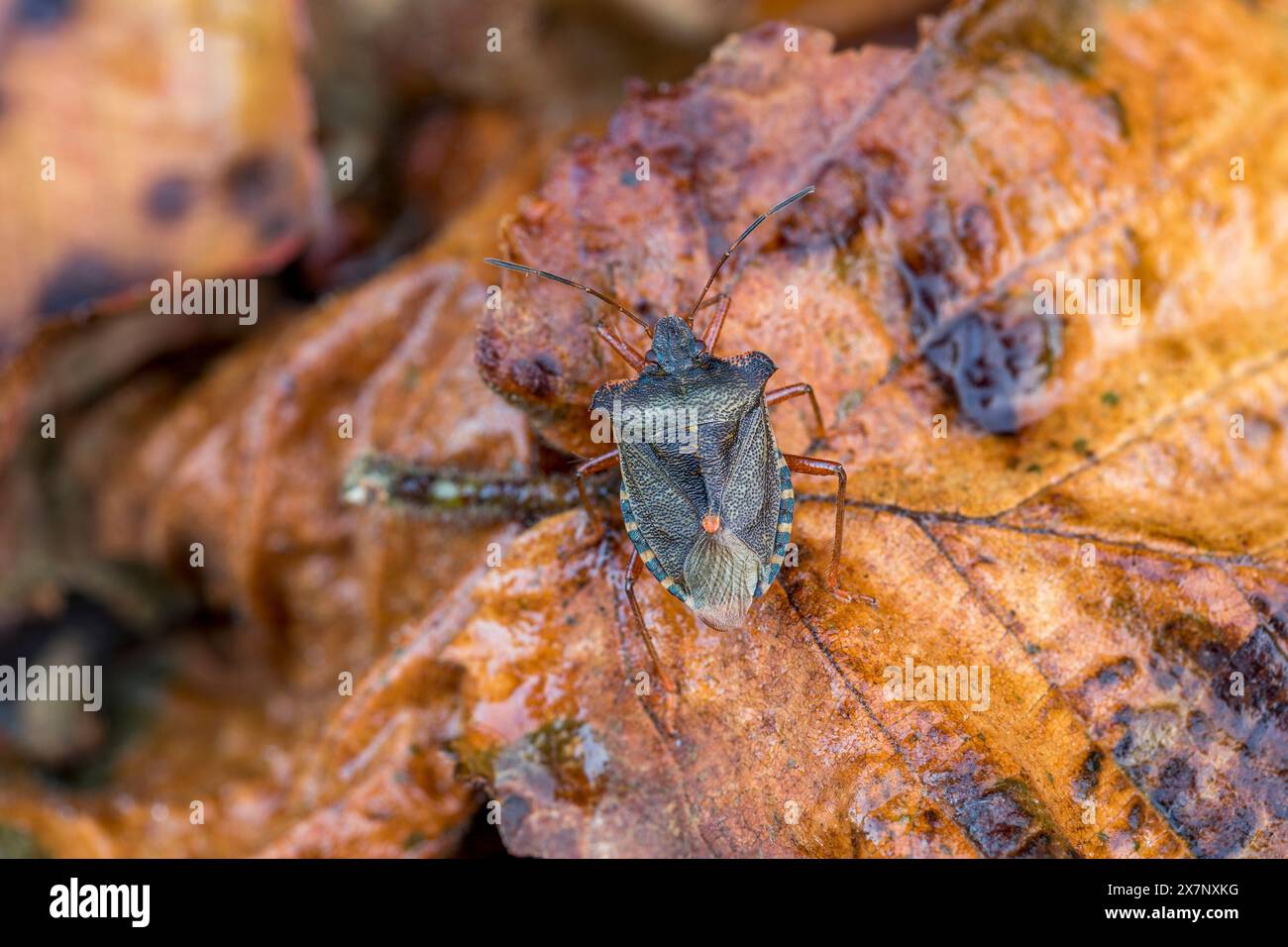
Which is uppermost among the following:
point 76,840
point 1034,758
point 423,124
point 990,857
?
point 423,124

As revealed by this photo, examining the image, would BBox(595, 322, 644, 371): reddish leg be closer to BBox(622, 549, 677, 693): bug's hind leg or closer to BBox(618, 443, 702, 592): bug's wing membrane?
BBox(618, 443, 702, 592): bug's wing membrane

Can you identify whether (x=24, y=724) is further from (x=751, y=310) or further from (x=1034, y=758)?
(x=1034, y=758)

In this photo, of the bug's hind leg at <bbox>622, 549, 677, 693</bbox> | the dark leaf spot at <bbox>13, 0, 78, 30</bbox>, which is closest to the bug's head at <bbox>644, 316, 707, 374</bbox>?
the bug's hind leg at <bbox>622, 549, 677, 693</bbox>

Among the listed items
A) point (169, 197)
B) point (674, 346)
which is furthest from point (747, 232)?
point (169, 197)

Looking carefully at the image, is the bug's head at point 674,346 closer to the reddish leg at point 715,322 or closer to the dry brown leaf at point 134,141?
the reddish leg at point 715,322

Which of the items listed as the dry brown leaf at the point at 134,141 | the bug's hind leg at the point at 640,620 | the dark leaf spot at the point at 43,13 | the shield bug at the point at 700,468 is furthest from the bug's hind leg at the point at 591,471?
the dark leaf spot at the point at 43,13
